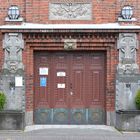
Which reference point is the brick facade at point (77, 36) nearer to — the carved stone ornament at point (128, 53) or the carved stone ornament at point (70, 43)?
the carved stone ornament at point (70, 43)

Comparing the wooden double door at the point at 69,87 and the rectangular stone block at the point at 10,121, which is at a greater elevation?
the wooden double door at the point at 69,87

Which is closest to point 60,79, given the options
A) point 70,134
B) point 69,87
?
point 69,87

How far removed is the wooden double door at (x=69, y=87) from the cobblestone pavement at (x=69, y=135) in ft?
3.46

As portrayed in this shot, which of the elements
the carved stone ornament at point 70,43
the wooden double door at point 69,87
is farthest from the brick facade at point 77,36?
the wooden double door at point 69,87

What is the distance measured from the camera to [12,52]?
1620cm

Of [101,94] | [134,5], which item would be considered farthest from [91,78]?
[134,5]

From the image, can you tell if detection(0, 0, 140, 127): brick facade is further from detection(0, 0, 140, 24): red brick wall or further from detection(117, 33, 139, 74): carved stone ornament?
detection(117, 33, 139, 74): carved stone ornament

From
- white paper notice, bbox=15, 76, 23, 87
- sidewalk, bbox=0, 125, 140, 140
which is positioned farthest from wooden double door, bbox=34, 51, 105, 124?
white paper notice, bbox=15, 76, 23, 87

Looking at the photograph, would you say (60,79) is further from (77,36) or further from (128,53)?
(128,53)

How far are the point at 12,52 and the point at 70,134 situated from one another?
3482 millimetres

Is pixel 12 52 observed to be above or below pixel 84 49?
below

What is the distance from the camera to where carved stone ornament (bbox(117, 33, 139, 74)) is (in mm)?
16203

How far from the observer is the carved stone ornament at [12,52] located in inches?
637

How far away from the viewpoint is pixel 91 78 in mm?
16922
